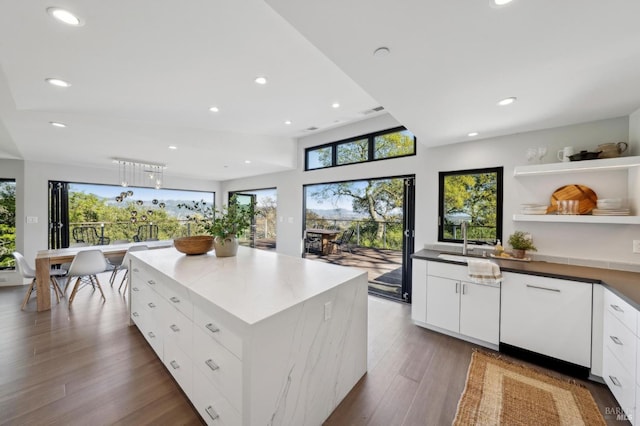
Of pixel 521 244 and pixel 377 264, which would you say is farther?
pixel 377 264

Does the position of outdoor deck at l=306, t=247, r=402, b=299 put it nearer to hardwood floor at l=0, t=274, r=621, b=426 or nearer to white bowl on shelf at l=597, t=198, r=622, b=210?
hardwood floor at l=0, t=274, r=621, b=426

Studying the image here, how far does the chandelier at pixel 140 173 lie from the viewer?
4.71 metres

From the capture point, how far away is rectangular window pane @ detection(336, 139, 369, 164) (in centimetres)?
413

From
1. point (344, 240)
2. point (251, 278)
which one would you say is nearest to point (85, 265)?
point (251, 278)

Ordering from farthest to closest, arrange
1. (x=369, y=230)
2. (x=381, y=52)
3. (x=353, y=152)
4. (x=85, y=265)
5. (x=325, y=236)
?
(x=369, y=230), (x=325, y=236), (x=353, y=152), (x=85, y=265), (x=381, y=52)

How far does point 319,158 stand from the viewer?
4.77 meters

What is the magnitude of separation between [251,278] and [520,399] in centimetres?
217

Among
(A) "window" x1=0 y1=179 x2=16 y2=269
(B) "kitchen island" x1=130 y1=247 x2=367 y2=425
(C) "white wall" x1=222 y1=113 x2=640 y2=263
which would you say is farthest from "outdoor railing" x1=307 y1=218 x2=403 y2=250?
(A) "window" x1=0 y1=179 x2=16 y2=269

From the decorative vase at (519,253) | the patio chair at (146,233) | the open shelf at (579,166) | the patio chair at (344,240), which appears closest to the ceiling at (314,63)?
the open shelf at (579,166)

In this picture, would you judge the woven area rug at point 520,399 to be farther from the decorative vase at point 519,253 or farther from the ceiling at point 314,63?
the ceiling at point 314,63

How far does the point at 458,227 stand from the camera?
3.15 meters

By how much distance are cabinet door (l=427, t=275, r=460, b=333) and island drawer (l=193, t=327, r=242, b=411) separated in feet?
7.56

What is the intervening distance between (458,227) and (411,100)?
6.49 feet

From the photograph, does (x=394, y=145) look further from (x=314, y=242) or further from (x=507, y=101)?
(x=314, y=242)
